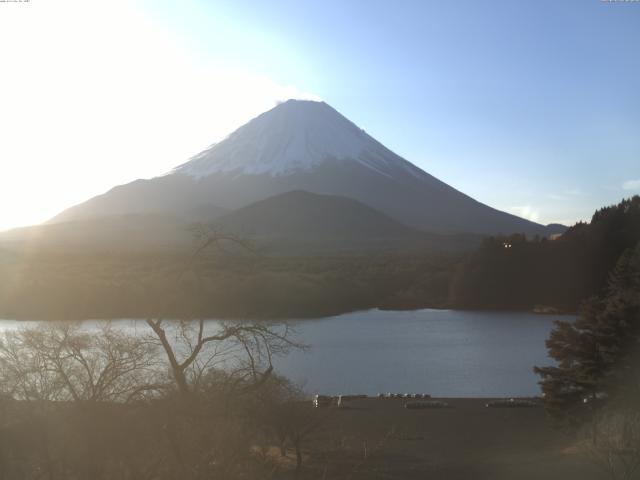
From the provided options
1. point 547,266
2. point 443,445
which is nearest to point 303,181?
point 547,266

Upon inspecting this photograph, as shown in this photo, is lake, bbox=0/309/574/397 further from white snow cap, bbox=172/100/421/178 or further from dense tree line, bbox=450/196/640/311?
white snow cap, bbox=172/100/421/178

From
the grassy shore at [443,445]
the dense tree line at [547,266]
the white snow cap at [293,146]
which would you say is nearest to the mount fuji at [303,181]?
the white snow cap at [293,146]

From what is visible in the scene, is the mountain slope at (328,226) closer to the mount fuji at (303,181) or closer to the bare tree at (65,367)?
the mount fuji at (303,181)

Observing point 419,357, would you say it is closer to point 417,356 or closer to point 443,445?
point 417,356

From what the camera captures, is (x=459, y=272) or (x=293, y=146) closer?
(x=459, y=272)

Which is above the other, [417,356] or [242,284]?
[242,284]

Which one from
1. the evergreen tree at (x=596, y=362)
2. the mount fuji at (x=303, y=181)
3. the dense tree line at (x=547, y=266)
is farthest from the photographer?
the mount fuji at (x=303, y=181)
